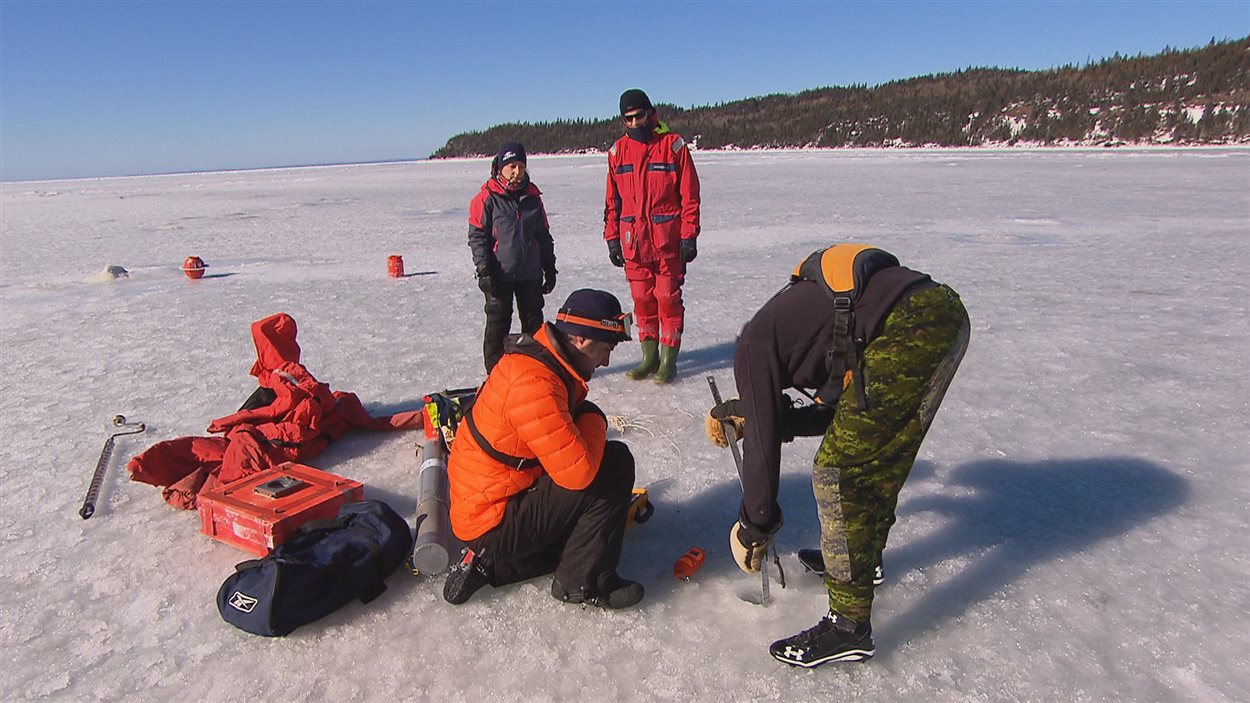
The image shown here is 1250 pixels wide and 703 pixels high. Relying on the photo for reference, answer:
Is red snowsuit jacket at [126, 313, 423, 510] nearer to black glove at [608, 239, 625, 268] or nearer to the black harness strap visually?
the black harness strap

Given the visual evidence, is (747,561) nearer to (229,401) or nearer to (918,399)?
(918,399)

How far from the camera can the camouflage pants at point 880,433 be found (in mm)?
1906

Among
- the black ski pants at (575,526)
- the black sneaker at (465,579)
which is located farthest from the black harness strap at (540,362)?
the black sneaker at (465,579)

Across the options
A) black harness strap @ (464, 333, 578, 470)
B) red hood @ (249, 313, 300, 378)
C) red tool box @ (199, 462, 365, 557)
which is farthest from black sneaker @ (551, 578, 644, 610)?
red hood @ (249, 313, 300, 378)

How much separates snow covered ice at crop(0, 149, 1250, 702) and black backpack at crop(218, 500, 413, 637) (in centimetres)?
9

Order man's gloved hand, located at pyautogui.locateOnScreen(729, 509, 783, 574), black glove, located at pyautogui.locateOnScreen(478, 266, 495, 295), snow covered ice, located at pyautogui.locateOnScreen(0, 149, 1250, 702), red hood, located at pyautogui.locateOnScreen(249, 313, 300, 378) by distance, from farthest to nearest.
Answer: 1. black glove, located at pyautogui.locateOnScreen(478, 266, 495, 295)
2. red hood, located at pyautogui.locateOnScreen(249, 313, 300, 378)
3. snow covered ice, located at pyautogui.locateOnScreen(0, 149, 1250, 702)
4. man's gloved hand, located at pyautogui.locateOnScreen(729, 509, 783, 574)

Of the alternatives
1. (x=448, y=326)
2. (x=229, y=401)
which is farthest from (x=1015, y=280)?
(x=229, y=401)

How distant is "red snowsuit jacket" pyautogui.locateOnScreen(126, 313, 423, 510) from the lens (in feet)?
11.4

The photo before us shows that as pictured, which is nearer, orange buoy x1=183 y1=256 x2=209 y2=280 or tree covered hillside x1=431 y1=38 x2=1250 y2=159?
orange buoy x1=183 y1=256 x2=209 y2=280

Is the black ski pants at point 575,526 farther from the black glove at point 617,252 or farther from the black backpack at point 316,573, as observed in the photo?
the black glove at point 617,252

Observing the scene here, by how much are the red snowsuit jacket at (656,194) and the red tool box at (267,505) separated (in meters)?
2.59

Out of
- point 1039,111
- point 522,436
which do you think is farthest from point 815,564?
point 1039,111

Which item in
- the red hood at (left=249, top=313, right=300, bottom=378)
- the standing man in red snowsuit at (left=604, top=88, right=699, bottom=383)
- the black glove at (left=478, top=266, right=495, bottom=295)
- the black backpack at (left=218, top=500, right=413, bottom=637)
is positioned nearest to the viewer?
the black backpack at (left=218, top=500, right=413, bottom=637)

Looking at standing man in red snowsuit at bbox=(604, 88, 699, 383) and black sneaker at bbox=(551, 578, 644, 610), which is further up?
standing man in red snowsuit at bbox=(604, 88, 699, 383)
